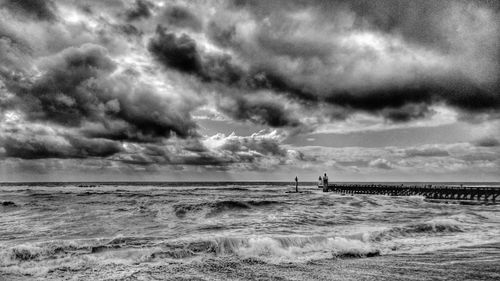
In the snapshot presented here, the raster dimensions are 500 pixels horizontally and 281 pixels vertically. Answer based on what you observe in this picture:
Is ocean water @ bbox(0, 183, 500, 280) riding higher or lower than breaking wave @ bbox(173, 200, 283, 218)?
higher

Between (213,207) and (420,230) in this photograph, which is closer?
(420,230)

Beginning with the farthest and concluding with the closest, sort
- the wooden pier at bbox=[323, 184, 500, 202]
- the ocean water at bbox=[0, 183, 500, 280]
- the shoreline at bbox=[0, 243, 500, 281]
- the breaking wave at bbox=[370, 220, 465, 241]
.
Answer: the wooden pier at bbox=[323, 184, 500, 202]
the breaking wave at bbox=[370, 220, 465, 241]
the ocean water at bbox=[0, 183, 500, 280]
the shoreline at bbox=[0, 243, 500, 281]

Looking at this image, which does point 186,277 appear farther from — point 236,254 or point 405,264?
point 405,264

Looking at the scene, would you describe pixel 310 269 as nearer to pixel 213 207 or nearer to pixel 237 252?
pixel 237 252

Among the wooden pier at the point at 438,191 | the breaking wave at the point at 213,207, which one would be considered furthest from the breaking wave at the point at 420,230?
the wooden pier at the point at 438,191

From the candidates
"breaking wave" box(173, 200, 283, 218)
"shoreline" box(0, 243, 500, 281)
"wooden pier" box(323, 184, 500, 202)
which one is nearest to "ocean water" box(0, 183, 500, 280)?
"shoreline" box(0, 243, 500, 281)

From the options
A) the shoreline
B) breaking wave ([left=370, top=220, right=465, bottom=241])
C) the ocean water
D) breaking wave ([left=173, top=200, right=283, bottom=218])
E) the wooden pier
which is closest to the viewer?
the shoreline

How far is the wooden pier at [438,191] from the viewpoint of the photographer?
1944 inches

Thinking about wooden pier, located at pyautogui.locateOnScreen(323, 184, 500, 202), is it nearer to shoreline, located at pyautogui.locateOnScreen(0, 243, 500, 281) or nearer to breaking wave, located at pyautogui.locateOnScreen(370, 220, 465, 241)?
breaking wave, located at pyautogui.locateOnScreen(370, 220, 465, 241)

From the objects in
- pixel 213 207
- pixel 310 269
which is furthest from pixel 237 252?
pixel 213 207

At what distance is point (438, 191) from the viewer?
57.9 meters

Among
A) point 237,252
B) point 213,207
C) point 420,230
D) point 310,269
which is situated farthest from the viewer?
point 213,207

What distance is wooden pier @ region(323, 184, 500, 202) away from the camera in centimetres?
4938

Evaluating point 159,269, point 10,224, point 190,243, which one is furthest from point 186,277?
point 10,224
